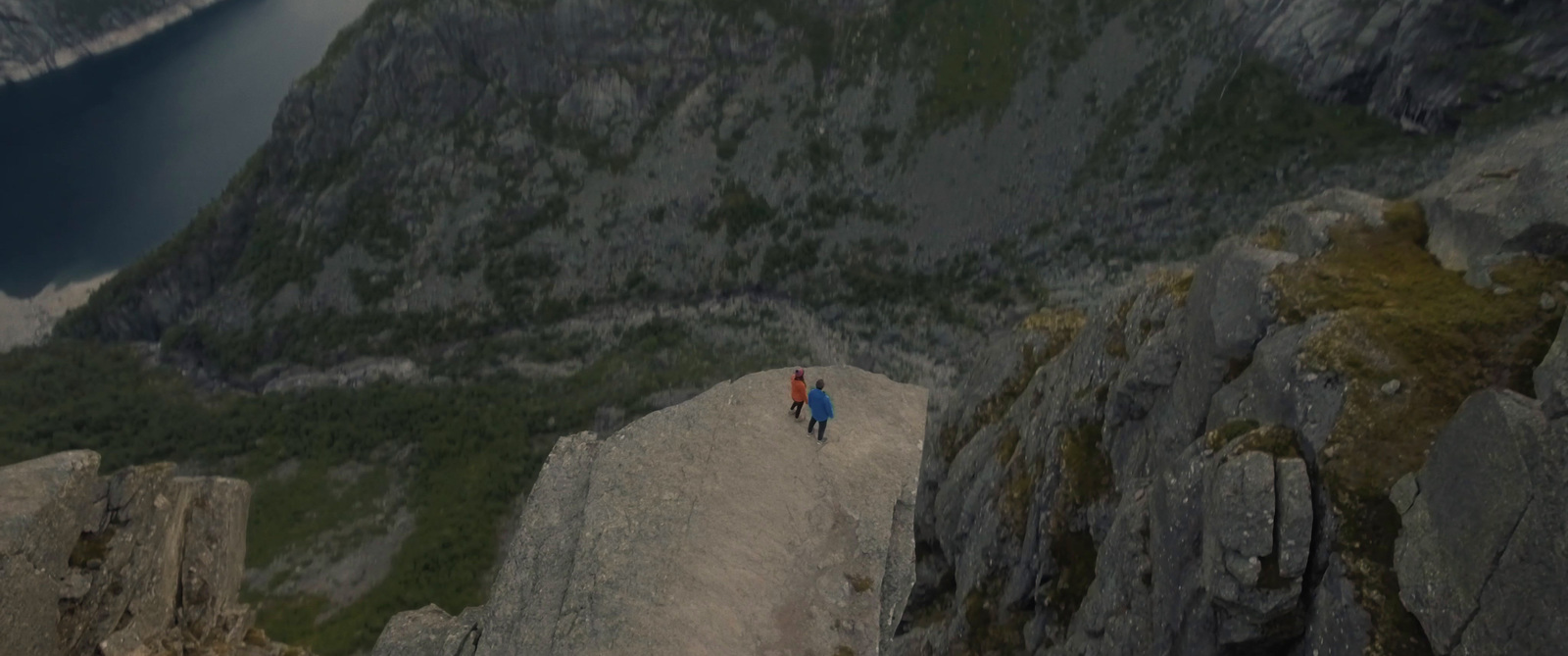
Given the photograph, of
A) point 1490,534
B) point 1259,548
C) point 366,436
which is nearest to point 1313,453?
point 1259,548

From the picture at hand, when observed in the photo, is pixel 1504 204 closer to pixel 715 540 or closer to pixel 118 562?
pixel 715 540

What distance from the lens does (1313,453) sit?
14.6 metres

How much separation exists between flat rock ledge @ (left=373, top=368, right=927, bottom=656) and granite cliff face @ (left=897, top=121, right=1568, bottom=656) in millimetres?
11020

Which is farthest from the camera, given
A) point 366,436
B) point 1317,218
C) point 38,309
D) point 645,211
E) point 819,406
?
point 38,309

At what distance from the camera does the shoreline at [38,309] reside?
15512 centimetres

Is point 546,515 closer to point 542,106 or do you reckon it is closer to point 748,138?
point 748,138

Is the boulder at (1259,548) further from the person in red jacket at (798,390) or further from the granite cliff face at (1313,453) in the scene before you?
the person in red jacket at (798,390)

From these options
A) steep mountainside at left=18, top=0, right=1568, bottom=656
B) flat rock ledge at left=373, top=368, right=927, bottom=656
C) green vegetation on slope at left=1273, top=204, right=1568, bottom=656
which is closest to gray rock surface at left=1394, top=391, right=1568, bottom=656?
green vegetation on slope at left=1273, top=204, right=1568, bottom=656

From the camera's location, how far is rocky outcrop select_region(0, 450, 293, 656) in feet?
108

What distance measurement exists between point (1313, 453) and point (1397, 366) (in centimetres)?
196

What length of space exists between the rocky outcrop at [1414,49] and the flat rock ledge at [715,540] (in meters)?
66.1

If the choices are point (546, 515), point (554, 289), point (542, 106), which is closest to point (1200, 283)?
point (546, 515)

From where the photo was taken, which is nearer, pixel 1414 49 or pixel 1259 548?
pixel 1259 548

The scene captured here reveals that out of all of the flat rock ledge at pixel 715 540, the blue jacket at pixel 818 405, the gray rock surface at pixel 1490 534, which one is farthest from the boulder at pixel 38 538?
the gray rock surface at pixel 1490 534
